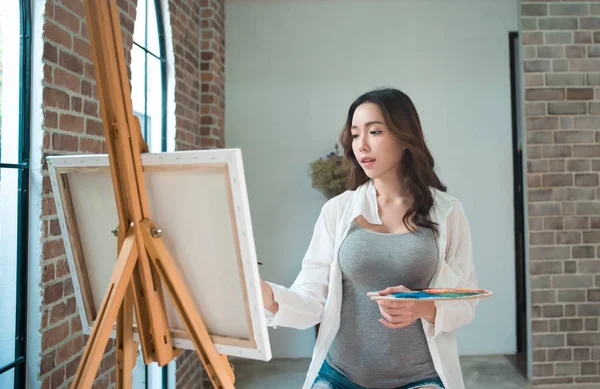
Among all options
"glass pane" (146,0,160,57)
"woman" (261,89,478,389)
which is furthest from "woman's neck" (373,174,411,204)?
"glass pane" (146,0,160,57)

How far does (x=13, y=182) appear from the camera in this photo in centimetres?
170

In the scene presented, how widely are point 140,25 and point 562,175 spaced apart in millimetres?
2871

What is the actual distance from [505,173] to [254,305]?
366 centimetres

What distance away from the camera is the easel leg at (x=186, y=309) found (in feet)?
3.54

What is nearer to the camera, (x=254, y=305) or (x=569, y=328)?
(x=254, y=305)

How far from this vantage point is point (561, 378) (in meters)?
3.46

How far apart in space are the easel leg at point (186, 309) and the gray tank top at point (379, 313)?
0.53 meters

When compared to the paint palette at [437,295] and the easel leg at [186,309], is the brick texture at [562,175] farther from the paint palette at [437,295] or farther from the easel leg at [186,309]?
the easel leg at [186,309]

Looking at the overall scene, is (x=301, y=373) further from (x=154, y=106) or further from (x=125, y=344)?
(x=125, y=344)

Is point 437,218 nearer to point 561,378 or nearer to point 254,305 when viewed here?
point 254,305

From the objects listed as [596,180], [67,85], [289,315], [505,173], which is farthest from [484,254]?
[67,85]

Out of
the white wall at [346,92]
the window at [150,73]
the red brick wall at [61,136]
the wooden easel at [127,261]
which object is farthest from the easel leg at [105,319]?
the white wall at [346,92]

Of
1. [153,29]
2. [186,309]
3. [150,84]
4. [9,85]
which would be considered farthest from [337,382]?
[153,29]

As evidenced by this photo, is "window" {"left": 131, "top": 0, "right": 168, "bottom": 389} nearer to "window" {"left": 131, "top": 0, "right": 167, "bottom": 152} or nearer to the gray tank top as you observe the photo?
"window" {"left": 131, "top": 0, "right": 167, "bottom": 152}
